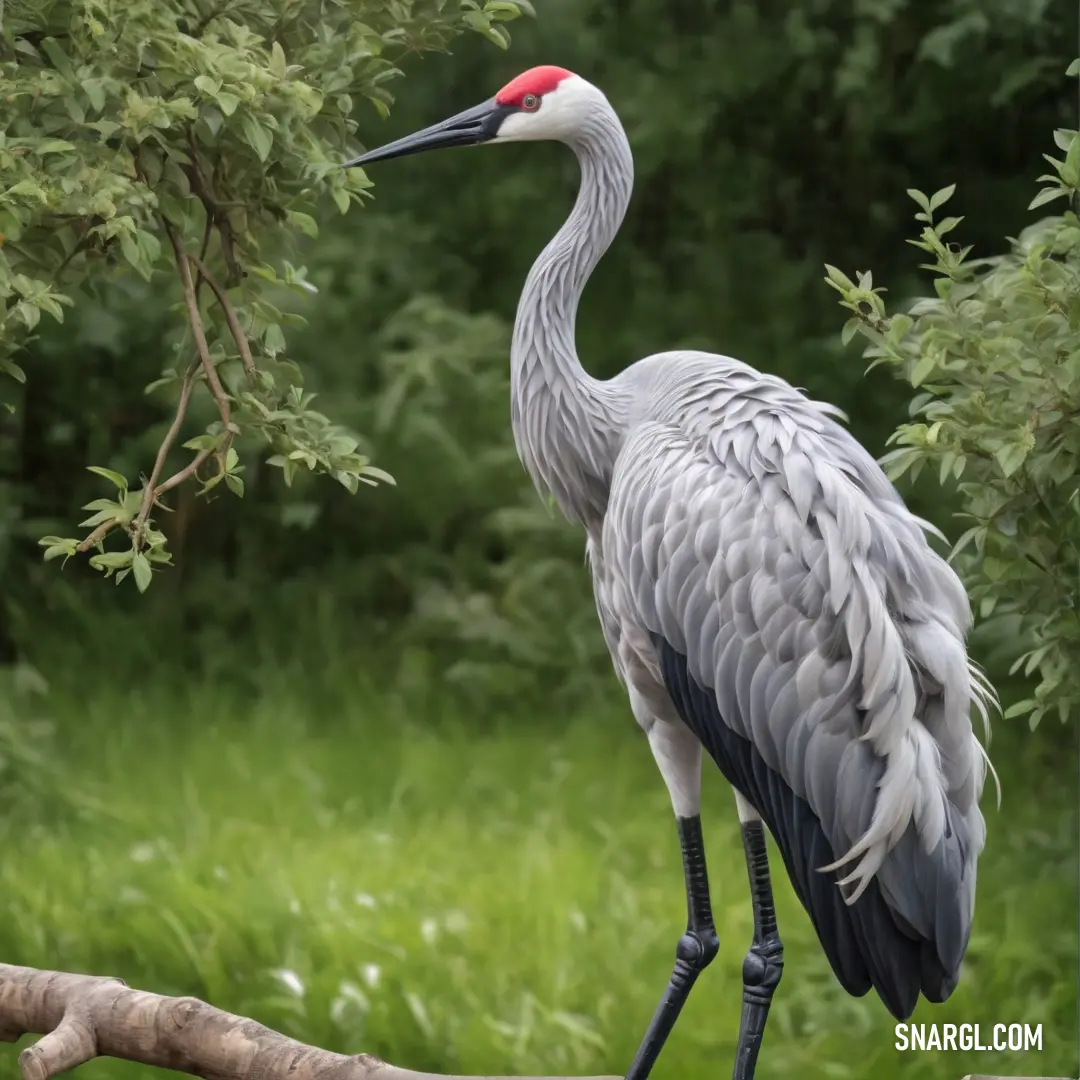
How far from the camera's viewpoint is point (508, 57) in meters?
3.38

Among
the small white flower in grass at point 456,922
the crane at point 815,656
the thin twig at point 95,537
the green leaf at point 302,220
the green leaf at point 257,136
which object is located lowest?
the small white flower in grass at point 456,922

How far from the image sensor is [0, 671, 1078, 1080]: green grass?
2676 mm

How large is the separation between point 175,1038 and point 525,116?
1.19 meters

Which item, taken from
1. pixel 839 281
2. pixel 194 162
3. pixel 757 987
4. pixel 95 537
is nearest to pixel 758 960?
pixel 757 987

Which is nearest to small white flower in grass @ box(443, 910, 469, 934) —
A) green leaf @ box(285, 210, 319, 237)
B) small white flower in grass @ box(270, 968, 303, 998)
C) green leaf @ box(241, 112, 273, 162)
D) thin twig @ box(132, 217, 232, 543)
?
small white flower in grass @ box(270, 968, 303, 998)

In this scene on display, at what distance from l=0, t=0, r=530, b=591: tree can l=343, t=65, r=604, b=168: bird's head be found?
0.25ft

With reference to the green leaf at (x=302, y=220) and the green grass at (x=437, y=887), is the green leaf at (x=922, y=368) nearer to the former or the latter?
the green leaf at (x=302, y=220)

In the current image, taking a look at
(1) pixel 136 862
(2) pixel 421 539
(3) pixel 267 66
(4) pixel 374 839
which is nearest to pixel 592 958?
(4) pixel 374 839

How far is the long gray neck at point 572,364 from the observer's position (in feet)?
6.70

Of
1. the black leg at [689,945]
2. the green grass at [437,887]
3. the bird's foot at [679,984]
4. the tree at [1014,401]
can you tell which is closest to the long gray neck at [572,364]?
the tree at [1014,401]

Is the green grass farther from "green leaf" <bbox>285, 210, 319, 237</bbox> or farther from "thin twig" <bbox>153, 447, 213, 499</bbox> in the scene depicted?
"green leaf" <bbox>285, 210, 319, 237</bbox>

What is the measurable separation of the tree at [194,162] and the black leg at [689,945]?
56 centimetres

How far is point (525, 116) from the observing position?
2092 millimetres

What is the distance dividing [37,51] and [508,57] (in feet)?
5.05
